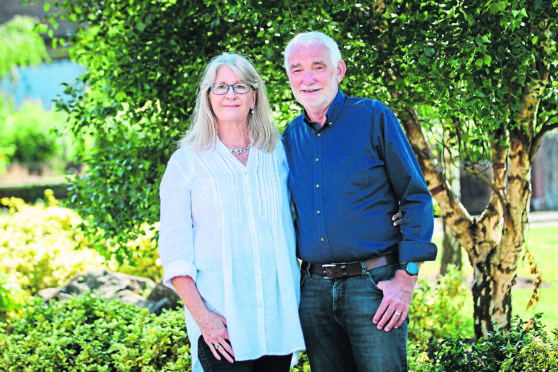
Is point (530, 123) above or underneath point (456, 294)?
above

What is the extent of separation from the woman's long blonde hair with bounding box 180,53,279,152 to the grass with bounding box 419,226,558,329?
251cm

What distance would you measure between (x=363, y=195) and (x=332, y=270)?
1.19 feet

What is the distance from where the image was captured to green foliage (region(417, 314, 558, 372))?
3.35 metres

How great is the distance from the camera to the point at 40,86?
32781 millimetres

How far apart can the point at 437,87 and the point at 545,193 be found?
18.1 metres

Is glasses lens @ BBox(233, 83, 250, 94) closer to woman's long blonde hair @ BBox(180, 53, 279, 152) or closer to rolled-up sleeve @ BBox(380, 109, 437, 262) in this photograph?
woman's long blonde hair @ BBox(180, 53, 279, 152)

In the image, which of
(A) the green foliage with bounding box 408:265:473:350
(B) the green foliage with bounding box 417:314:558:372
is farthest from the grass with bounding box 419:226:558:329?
(B) the green foliage with bounding box 417:314:558:372

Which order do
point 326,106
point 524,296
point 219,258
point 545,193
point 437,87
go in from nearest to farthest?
point 219,258 → point 326,106 → point 437,87 → point 524,296 → point 545,193

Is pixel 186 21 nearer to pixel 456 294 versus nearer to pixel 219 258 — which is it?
pixel 219 258

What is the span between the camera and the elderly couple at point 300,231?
266 cm

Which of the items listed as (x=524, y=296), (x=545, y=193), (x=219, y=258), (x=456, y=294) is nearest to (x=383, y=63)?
(x=219, y=258)

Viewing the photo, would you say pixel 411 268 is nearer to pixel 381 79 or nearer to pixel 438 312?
pixel 381 79

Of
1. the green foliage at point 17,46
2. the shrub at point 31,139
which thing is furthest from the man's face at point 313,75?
the shrub at point 31,139

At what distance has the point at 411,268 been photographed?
2.63 m
